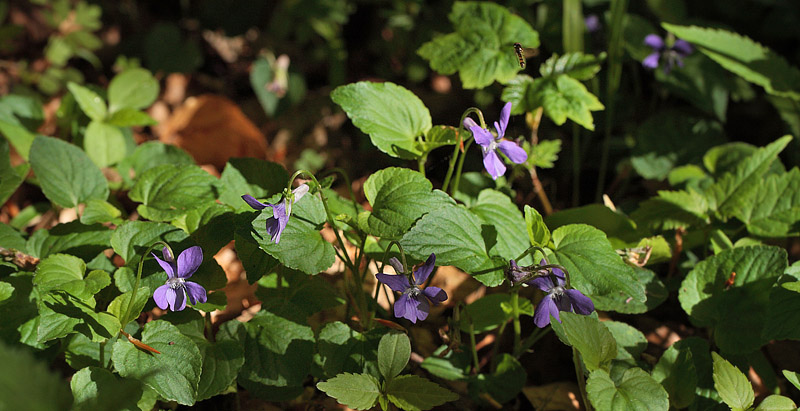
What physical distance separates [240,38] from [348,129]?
1.18 meters

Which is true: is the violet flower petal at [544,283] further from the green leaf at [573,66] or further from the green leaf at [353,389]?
the green leaf at [573,66]

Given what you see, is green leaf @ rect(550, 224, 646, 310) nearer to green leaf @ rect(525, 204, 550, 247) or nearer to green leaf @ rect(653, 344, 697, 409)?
green leaf @ rect(525, 204, 550, 247)

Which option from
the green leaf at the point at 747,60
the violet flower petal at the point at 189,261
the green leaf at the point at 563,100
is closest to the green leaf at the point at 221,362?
the violet flower petal at the point at 189,261

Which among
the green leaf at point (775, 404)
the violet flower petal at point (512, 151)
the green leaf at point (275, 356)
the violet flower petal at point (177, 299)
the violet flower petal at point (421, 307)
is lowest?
the green leaf at point (275, 356)

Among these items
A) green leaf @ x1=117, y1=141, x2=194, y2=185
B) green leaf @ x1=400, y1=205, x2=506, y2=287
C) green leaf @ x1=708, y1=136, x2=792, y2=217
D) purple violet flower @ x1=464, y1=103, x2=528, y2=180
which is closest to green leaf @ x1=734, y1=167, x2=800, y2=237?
green leaf @ x1=708, y1=136, x2=792, y2=217

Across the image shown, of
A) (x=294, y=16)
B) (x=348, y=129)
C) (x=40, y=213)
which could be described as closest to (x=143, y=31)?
(x=294, y=16)

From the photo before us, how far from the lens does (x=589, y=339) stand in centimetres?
156

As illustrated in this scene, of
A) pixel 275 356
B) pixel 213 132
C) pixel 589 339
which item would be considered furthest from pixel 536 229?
pixel 213 132

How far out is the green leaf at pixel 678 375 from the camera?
5.86ft

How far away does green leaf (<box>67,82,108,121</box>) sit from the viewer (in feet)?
8.77

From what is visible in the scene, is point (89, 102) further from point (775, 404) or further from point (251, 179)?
point (775, 404)

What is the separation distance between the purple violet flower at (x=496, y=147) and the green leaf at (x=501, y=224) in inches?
7.2

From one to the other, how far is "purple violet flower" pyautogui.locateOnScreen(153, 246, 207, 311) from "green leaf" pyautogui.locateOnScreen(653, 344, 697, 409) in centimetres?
134

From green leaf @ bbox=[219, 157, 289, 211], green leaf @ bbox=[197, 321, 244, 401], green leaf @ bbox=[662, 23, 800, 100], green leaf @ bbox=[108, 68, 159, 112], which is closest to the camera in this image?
green leaf @ bbox=[197, 321, 244, 401]
